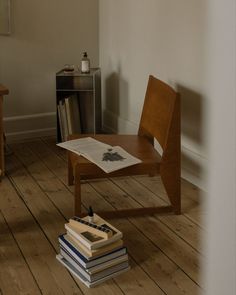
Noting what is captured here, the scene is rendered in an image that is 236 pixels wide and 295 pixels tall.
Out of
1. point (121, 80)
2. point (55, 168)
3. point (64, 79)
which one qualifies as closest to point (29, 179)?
point (55, 168)

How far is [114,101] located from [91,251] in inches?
90.9

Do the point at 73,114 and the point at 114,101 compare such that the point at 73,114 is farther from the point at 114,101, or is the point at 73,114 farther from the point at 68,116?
the point at 114,101

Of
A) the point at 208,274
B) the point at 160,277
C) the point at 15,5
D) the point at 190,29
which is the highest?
the point at 15,5

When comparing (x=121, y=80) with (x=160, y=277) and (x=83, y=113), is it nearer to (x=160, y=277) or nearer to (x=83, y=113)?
(x=83, y=113)

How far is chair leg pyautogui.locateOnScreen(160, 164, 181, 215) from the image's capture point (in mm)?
2787

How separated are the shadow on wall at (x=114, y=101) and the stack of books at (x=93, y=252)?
6.40 feet

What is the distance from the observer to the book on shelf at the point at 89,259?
2.20 metres

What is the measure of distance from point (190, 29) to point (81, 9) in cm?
143

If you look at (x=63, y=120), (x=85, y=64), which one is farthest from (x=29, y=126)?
(x=85, y=64)

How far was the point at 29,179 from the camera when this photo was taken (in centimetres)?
343

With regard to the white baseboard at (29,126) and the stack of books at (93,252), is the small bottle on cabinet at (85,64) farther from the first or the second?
the stack of books at (93,252)

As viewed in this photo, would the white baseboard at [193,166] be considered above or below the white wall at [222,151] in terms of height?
below

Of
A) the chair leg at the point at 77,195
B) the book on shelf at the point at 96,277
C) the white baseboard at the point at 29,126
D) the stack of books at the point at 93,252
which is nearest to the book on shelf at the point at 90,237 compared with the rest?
the stack of books at the point at 93,252

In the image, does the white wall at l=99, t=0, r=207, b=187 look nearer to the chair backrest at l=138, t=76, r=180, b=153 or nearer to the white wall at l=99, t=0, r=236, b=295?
the white wall at l=99, t=0, r=236, b=295
